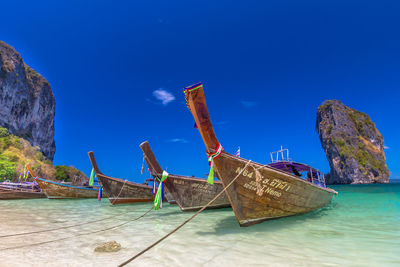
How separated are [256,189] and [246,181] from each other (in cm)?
43

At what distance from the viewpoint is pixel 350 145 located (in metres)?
72.8

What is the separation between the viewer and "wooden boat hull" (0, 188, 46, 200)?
53.2ft

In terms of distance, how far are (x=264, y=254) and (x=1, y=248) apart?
5.57 metres

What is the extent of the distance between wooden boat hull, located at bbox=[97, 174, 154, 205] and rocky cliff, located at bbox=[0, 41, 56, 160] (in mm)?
45762

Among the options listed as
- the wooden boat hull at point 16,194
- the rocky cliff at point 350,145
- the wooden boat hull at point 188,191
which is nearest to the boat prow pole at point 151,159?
the wooden boat hull at point 188,191

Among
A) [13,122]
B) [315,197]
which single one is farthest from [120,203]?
[13,122]

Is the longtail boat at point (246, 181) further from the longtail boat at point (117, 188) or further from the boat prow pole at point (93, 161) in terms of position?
the boat prow pole at point (93, 161)

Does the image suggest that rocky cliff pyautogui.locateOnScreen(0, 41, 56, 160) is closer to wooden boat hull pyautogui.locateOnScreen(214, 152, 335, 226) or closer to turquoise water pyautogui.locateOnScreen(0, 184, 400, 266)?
turquoise water pyautogui.locateOnScreen(0, 184, 400, 266)

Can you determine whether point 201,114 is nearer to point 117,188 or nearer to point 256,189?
point 256,189

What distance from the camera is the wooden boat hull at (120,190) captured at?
13.7 meters

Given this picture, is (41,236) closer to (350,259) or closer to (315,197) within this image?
(350,259)

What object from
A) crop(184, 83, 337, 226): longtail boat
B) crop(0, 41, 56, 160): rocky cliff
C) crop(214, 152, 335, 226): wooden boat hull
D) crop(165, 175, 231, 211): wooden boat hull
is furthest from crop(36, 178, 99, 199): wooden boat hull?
crop(0, 41, 56, 160): rocky cliff

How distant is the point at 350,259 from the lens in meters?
3.79

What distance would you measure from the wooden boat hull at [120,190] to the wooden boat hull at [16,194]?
346 inches
